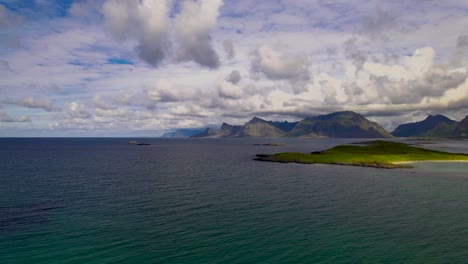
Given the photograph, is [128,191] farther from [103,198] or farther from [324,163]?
[324,163]

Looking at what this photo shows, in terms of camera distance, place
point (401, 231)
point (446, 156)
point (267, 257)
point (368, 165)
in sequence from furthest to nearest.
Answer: point (446, 156) → point (368, 165) → point (401, 231) → point (267, 257)

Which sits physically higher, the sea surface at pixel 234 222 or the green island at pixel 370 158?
the green island at pixel 370 158

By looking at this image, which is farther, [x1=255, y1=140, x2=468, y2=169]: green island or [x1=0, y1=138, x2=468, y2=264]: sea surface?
[x1=255, y1=140, x2=468, y2=169]: green island

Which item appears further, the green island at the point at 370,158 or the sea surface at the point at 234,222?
the green island at the point at 370,158

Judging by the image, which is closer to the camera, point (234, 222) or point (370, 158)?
point (234, 222)

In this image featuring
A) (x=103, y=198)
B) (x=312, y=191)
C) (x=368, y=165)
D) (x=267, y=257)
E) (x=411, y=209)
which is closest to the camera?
(x=267, y=257)

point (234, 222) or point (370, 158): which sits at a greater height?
point (370, 158)

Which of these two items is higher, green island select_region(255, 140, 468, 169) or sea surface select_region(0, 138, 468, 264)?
green island select_region(255, 140, 468, 169)

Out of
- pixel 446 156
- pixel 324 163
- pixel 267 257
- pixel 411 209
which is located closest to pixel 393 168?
pixel 324 163

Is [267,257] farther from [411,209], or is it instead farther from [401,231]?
[411,209]

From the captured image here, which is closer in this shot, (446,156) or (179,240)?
(179,240)
